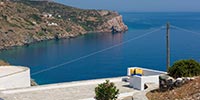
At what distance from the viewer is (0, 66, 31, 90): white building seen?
14594 mm

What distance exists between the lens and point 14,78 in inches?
591

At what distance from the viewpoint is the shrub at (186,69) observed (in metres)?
11.4

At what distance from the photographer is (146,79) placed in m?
14.1

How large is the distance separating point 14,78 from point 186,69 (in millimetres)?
6903

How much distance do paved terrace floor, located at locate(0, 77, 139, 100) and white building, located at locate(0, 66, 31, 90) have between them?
0.95 m

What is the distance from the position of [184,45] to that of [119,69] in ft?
89.4

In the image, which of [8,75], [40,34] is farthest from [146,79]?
[40,34]

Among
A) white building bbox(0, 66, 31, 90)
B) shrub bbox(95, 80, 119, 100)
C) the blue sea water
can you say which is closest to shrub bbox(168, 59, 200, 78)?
shrub bbox(95, 80, 119, 100)

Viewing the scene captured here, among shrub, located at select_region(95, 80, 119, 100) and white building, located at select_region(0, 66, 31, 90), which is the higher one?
shrub, located at select_region(95, 80, 119, 100)

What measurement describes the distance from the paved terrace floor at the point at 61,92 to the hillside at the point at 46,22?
10306 centimetres

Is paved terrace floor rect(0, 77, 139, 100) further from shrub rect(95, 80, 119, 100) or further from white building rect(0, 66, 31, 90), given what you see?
shrub rect(95, 80, 119, 100)

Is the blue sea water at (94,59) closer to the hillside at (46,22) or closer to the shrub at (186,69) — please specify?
the hillside at (46,22)

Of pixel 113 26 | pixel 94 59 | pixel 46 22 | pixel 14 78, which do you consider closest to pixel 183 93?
pixel 14 78

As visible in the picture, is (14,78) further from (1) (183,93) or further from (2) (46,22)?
(2) (46,22)
